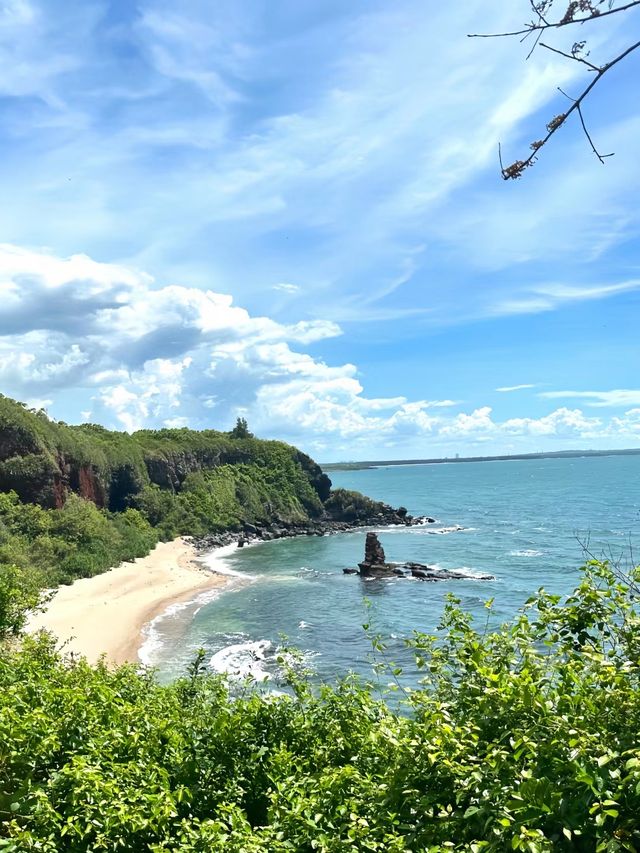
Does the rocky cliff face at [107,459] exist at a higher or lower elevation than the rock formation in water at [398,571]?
A: higher

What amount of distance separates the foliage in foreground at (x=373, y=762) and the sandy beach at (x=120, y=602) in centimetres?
1624

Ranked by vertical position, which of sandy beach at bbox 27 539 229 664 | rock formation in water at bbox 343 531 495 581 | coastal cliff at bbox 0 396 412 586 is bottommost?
rock formation in water at bbox 343 531 495 581

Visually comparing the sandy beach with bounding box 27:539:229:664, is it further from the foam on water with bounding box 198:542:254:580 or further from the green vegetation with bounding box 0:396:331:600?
the green vegetation with bounding box 0:396:331:600

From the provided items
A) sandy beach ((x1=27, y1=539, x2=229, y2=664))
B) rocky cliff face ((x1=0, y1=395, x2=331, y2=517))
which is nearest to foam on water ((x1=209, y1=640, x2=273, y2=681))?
sandy beach ((x1=27, y1=539, x2=229, y2=664))

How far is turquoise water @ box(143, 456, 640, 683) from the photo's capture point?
28844mm

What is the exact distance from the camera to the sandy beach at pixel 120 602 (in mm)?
→ 29828

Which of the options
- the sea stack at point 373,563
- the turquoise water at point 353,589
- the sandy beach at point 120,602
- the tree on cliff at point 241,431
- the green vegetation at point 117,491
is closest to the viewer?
the turquoise water at point 353,589

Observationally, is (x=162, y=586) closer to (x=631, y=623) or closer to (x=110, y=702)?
(x=110, y=702)

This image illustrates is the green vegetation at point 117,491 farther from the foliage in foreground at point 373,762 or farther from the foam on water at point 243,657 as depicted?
the foliage in foreground at point 373,762

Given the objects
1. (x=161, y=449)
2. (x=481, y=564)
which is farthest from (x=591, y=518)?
(x=161, y=449)

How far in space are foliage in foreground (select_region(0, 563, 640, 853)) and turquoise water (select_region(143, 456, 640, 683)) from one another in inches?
53.9

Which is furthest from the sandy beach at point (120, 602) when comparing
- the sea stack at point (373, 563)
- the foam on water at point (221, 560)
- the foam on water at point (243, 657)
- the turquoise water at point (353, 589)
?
the sea stack at point (373, 563)

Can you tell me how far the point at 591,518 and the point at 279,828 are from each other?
80.7 meters

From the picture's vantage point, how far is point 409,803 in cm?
418
